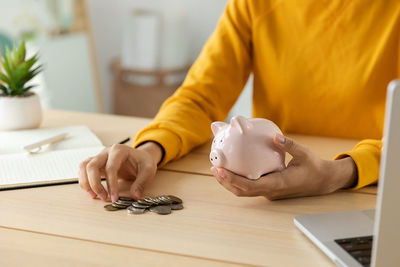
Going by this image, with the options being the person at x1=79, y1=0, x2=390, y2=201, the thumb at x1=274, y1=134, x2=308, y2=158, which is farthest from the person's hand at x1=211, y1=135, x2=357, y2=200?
the person at x1=79, y1=0, x2=390, y2=201

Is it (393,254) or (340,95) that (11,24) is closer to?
(340,95)

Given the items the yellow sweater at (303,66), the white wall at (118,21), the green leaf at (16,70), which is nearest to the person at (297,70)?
the yellow sweater at (303,66)

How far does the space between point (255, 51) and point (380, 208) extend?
823mm

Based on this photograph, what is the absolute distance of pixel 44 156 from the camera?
104 cm

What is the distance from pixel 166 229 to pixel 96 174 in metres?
0.18

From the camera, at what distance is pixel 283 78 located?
4.18ft

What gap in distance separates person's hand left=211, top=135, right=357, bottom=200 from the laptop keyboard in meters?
0.15

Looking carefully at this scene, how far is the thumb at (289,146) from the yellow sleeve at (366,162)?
137 mm

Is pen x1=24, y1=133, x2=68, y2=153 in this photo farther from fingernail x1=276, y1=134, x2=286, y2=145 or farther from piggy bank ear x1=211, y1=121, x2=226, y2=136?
fingernail x1=276, y1=134, x2=286, y2=145

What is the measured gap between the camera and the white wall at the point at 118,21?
2967mm

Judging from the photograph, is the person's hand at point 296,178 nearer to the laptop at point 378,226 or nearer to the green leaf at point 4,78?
the laptop at point 378,226

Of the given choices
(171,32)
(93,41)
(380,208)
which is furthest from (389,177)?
(93,41)

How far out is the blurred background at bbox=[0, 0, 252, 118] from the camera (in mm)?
2803

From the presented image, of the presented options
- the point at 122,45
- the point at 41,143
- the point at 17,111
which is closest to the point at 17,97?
the point at 17,111
